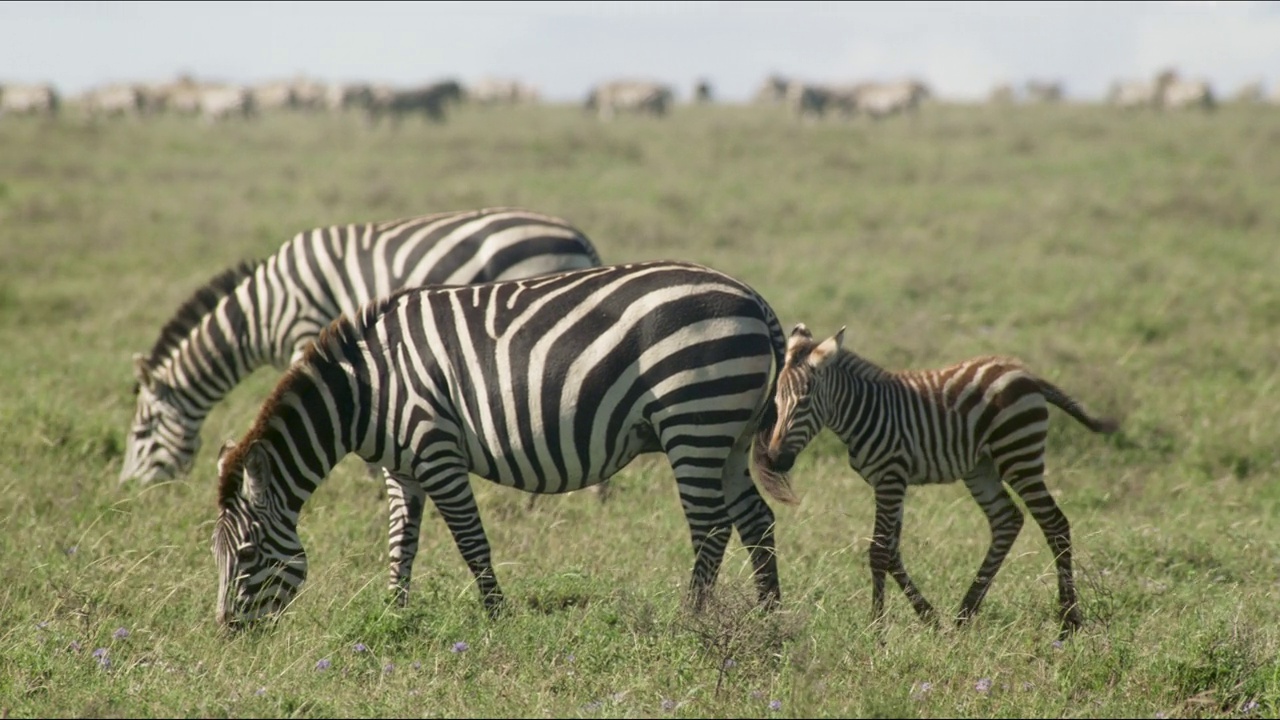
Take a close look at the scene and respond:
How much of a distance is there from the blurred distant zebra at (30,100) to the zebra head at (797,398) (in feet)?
134

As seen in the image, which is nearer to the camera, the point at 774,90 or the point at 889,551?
the point at 889,551

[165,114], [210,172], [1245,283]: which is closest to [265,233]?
[210,172]

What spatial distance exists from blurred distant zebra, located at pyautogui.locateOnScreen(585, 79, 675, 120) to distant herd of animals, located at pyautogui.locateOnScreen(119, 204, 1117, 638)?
39.0m

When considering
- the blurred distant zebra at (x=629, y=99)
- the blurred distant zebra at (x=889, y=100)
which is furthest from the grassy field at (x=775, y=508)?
the blurred distant zebra at (x=629, y=99)

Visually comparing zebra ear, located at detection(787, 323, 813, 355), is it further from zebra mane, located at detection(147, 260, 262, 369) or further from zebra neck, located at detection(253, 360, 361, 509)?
zebra mane, located at detection(147, 260, 262, 369)

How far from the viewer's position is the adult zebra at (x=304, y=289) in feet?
29.2

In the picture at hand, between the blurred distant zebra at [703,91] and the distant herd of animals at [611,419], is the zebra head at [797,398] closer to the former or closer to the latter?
the distant herd of animals at [611,419]

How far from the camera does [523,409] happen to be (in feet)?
19.6

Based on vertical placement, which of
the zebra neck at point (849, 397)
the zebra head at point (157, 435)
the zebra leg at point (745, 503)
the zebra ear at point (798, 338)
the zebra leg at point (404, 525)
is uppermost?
the zebra ear at point (798, 338)

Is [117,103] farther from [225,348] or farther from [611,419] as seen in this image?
[611,419]

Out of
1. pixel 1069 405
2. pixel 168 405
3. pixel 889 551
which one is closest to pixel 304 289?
pixel 168 405

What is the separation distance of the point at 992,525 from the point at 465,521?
2.48m

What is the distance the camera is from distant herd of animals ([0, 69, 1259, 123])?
→ 42.5 m

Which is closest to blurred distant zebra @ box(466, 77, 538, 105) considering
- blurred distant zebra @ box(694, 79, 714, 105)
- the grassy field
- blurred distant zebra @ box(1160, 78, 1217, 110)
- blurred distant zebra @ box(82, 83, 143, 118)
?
blurred distant zebra @ box(694, 79, 714, 105)
